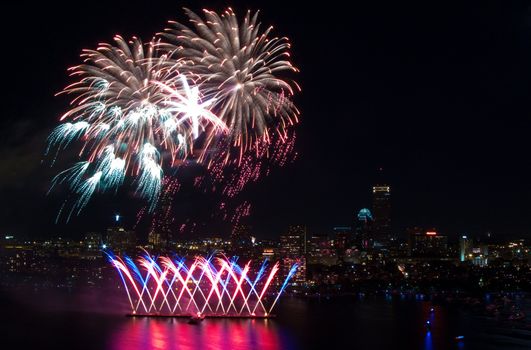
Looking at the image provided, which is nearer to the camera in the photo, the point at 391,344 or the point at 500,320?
the point at 391,344

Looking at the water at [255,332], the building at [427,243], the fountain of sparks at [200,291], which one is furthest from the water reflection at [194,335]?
the building at [427,243]

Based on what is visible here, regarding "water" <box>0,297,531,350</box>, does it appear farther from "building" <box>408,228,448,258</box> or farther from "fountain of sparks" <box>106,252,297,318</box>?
"building" <box>408,228,448,258</box>

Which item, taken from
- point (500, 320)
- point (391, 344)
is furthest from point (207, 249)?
point (391, 344)

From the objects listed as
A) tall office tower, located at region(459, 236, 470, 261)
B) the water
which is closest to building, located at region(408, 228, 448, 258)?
tall office tower, located at region(459, 236, 470, 261)

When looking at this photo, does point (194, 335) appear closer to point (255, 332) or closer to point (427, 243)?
point (255, 332)

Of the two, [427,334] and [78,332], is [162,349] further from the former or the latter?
[427,334]

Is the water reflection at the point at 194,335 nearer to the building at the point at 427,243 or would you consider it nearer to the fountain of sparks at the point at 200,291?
the fountain of sparks at the point at 200,291

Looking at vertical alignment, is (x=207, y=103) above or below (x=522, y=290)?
above
